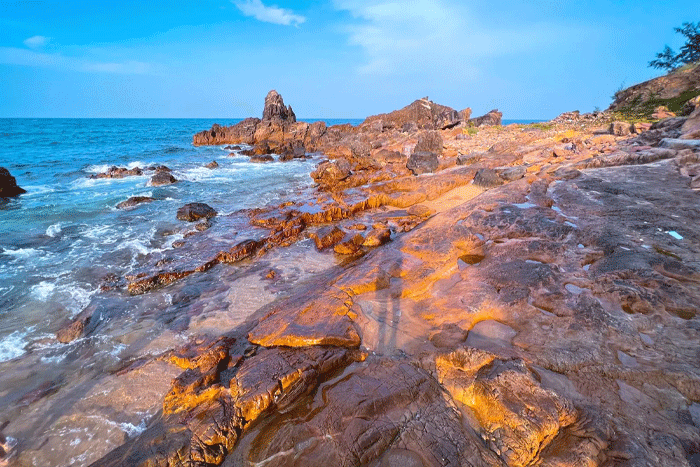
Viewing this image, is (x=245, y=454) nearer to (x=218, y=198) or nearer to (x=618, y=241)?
(x=618, y=241)

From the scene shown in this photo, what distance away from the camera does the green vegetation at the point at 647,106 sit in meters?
18.4

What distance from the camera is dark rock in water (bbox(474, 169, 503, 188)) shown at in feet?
39.3

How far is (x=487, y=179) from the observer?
12172 millimetres

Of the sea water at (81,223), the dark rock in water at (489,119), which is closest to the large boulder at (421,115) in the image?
the dark rock in water at (489,119)

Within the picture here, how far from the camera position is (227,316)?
6.30 m

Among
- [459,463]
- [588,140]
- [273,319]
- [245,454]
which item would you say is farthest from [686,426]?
[588,140]

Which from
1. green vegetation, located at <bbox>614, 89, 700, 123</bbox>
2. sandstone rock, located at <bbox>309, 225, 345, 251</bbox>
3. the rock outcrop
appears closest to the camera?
sandstone rock, located at <bbox>309, 225, 345, 251</bbox>

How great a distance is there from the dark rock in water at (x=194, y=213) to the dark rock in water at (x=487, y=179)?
11.9 meters

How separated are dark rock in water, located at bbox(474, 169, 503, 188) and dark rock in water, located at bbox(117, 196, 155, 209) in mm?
16846

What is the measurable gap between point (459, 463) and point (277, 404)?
6.87ft

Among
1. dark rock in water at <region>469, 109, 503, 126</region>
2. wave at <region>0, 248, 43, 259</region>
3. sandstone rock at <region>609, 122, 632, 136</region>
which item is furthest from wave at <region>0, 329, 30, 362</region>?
dark rock in water at <region>469, 109, 503, 126</region>

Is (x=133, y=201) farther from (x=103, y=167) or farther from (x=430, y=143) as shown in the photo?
(x=430, y=143)

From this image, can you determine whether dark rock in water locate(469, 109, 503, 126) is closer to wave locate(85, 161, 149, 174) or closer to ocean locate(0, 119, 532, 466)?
ocean locate(0, 119, 532, 466)

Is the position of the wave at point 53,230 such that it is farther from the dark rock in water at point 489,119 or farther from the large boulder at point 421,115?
the dark rock in water at point 489,119
